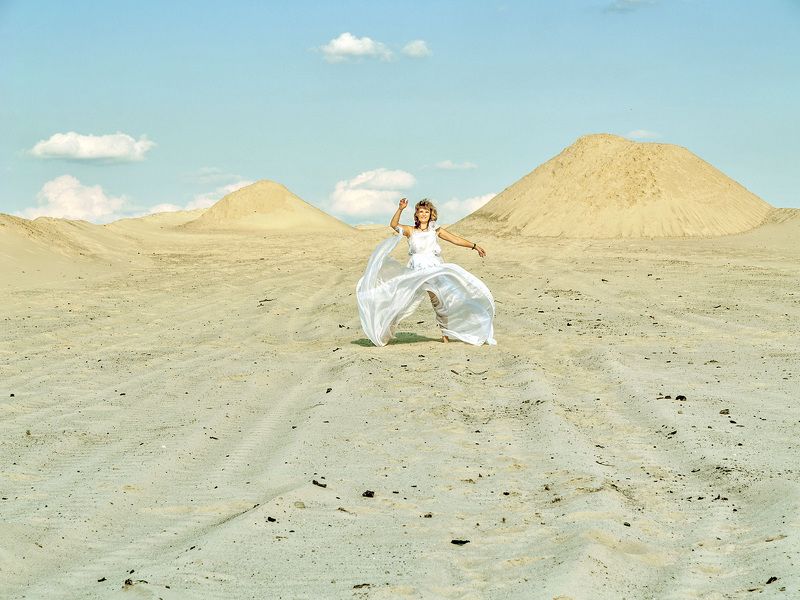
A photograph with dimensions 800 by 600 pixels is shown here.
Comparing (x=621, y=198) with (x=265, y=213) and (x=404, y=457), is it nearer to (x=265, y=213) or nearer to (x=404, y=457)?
(x=265, y=213)

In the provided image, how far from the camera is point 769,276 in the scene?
17906 millimetres

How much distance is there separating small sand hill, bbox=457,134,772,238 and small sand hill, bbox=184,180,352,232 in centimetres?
1335

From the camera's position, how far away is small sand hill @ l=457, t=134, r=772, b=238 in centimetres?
3166


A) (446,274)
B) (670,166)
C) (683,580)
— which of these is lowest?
(683,580)

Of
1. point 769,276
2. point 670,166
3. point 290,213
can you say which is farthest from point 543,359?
point 290,213

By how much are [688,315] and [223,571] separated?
33.9ft

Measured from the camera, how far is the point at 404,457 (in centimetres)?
Answer: 621

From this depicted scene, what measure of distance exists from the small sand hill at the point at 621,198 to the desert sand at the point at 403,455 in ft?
57.6

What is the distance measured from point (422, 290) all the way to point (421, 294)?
1.9 inches

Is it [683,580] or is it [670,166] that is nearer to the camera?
[683,580]

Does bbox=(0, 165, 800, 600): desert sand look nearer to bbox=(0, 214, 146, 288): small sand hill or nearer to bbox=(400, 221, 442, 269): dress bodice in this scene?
bbox=(400, 221, 442, 269): dress bodice

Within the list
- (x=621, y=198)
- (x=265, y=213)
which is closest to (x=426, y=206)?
(x=621, y=198)

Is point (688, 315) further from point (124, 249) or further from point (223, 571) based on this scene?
point (124, 249)

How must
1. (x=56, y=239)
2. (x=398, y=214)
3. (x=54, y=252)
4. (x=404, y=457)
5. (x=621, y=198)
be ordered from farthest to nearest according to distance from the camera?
1. (x=621, y=198)
2. (x=56, y=239)
3. (x=54, y=252)
4. (x=398, y=214)
5. (x=404, y=457)
